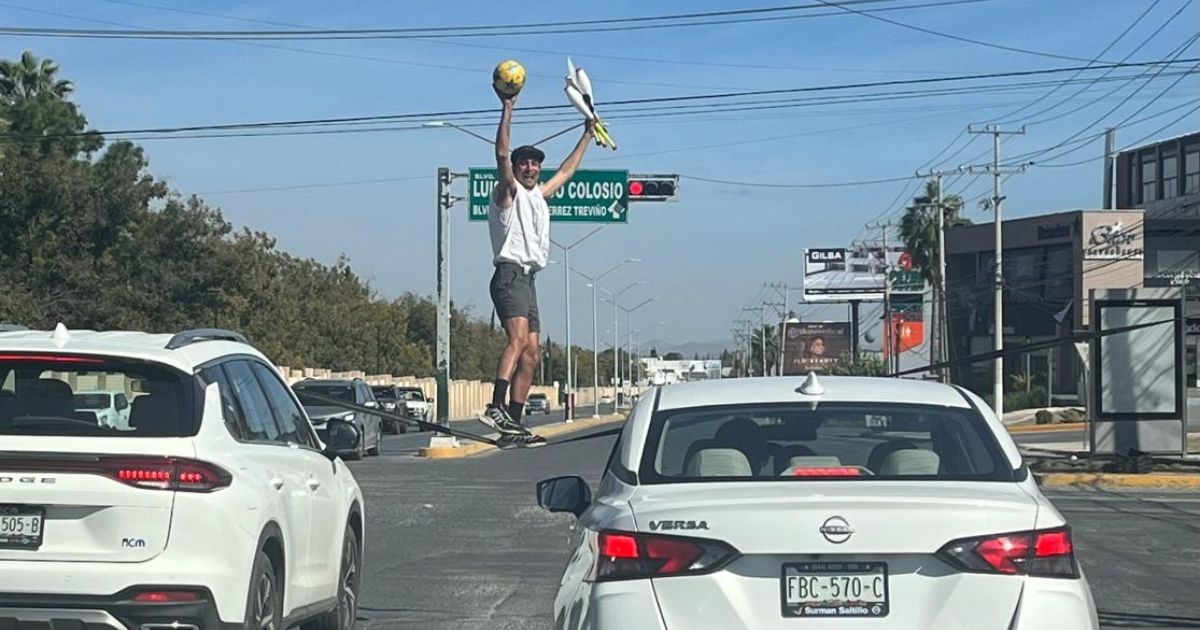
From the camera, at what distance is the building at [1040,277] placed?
7019cm

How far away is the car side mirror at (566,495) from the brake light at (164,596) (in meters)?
1.65

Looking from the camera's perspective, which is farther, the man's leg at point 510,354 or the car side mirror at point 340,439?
the car side mirror at point 340,439

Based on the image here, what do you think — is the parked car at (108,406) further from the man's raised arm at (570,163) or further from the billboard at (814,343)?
the billboard at (814,343)

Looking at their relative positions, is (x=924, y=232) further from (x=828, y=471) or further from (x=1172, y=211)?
(x=828, y=471)

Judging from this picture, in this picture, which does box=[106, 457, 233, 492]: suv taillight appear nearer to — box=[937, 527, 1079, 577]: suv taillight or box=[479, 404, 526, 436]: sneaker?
box=[479, 404, 526, 436]: sneaker

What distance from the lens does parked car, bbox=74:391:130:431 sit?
24.0ft

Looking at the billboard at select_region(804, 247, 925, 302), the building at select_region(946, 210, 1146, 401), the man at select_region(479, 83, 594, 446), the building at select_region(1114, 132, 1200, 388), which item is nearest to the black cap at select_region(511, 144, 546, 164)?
the man at select_region(479, 83, 594, 446)

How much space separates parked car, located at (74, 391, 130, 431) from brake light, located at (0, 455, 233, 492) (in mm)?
701

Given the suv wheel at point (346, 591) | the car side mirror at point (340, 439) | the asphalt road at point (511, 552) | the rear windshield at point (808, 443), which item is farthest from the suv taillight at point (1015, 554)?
the suv wheel at point (346, 591)

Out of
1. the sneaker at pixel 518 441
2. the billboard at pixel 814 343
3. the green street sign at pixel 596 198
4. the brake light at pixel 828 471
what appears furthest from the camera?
the billboard at pixel 814 343

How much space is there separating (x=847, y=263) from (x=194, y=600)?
111m

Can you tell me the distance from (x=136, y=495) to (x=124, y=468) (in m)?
0.13

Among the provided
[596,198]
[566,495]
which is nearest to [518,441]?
[566,495]

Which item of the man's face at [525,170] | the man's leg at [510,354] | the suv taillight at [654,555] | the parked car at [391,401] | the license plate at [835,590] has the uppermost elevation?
the man's face at [525,170]
